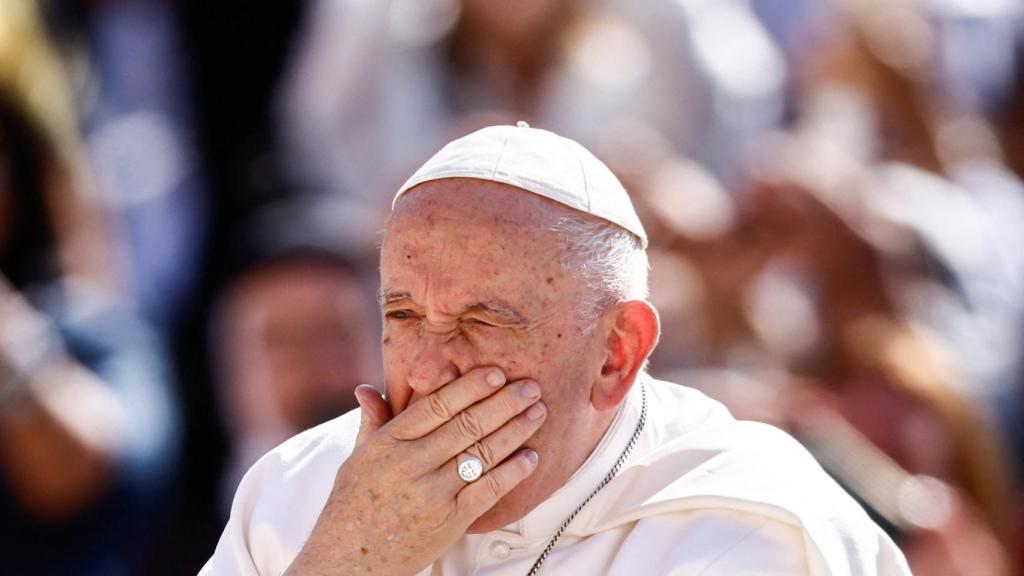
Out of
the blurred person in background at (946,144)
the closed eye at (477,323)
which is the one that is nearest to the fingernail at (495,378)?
the closed eye at (477,323)

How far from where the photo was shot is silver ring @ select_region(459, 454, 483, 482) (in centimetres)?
345

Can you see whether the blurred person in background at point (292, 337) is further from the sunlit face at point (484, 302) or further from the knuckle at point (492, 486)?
the knuckle at point (492, 486)

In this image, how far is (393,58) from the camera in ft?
23.2

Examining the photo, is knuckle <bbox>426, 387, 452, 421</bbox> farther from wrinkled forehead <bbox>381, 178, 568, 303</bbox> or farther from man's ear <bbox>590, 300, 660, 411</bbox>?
man's ear <bbox>590, 300, 660, 411</bbox>

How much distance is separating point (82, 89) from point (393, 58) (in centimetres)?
160

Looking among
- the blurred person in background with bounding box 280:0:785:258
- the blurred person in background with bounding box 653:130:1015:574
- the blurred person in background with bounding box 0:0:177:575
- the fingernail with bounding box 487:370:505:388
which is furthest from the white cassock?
the blurred person in background with bounding box 280:0:785:258

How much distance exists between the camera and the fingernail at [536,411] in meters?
3.51

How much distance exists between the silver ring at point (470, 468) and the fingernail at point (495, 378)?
0.53 feet

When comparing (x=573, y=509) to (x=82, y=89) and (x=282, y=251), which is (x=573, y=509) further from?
(x=82, y=89)

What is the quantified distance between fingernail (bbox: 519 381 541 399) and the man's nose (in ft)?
0.41

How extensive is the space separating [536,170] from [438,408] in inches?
23.7

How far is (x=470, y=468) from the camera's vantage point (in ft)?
11.3

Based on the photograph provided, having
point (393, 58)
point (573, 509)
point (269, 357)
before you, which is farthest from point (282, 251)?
point (573, 509)

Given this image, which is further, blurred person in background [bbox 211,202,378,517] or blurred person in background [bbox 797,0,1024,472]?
blurred person in background [bbox 797,0,1024,472]
